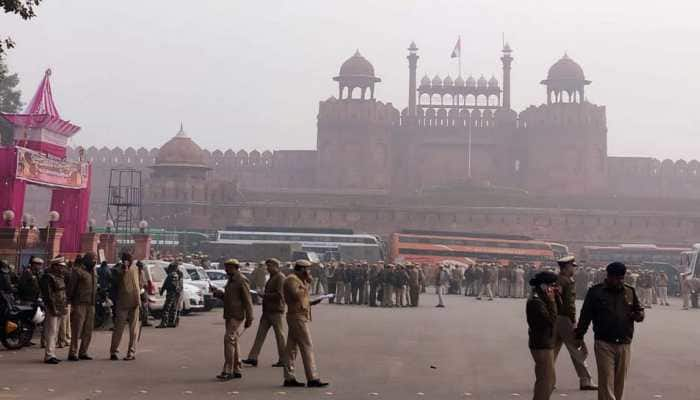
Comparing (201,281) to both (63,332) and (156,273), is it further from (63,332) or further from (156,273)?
(63,332)

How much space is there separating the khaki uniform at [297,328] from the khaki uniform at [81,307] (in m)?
2.27

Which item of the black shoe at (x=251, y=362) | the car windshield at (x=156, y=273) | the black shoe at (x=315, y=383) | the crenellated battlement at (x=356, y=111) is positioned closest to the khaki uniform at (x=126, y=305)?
Answer: the black shoe at (x=251, y=362)

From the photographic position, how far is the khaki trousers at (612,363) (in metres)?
6.05

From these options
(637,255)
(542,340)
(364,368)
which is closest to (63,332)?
(364,368)

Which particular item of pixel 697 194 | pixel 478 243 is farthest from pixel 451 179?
pixel 478 243

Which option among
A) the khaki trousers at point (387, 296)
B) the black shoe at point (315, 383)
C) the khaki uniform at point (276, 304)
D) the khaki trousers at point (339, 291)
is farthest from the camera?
the khaki trousers at point (339, 291)

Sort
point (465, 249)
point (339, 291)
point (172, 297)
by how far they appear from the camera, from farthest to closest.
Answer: point (465, 249) → point (339, 291) → point (172, 297)

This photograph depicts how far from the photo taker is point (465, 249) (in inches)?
1454

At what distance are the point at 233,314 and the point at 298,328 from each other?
0.69 m

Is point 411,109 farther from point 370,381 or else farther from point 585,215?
point 370,381

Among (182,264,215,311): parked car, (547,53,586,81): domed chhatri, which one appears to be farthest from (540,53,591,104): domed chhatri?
(182,264,215,311): parked car

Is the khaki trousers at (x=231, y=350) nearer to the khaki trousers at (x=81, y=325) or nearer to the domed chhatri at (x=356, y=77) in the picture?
the khaki trousers at (x=81, y=325)

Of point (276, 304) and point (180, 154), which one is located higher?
point (180, 154)

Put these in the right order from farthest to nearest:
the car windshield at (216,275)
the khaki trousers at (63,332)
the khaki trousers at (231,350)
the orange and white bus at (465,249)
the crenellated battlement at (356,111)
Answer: the crenellated battlement at (356,111)
the orange and white bus at (465,249)
the car windshield at (216,275)
the khaki trousers at (63,332)
the khaki trousers at (231,350)
